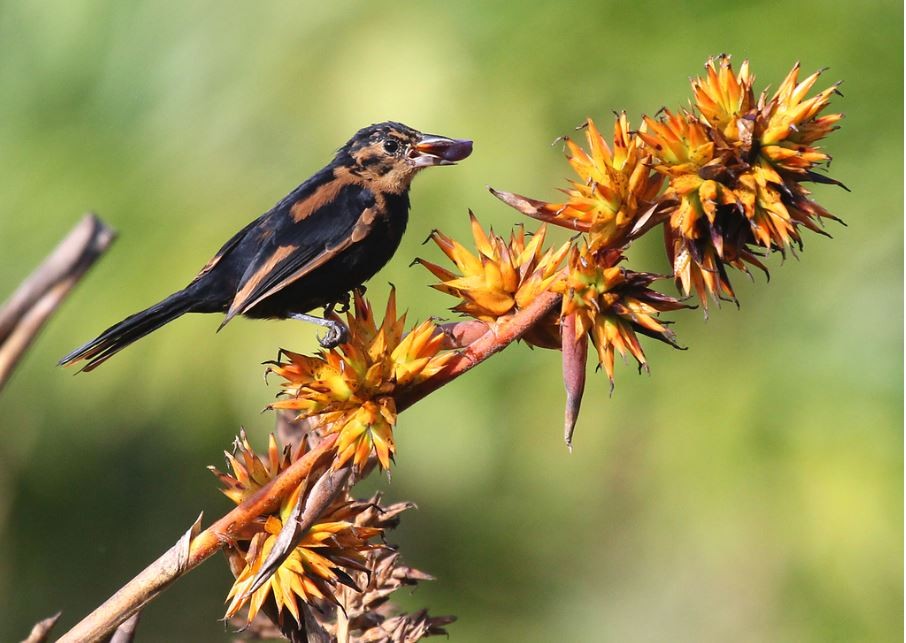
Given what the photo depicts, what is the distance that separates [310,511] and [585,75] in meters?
4.63

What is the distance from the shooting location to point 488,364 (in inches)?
223

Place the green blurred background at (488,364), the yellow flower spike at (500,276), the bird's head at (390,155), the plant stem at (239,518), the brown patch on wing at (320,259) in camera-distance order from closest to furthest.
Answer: the plant stem at (239,518), the yellow flower spike at (500,276), the brown patch on wing at (320,259), the bird's head at (390,155), the green blurred background at (488,364)

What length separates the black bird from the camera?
222 centimetres

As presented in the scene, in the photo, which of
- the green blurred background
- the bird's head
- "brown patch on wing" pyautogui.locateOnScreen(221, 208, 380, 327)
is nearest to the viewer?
"brown patch on wing" pyautogui.locateOnScreen(221, 208, 380, 327)

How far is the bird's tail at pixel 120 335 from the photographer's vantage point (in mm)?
1988

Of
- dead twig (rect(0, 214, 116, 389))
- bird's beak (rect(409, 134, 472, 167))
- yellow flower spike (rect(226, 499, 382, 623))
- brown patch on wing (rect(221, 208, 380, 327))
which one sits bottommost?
yellow flower spike (rect(226, 499, 382, 623))

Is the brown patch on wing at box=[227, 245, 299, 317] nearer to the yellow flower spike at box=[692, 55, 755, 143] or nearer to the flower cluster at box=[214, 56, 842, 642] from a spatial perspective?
the flower cluster at box=[214, 56, 842, 642]

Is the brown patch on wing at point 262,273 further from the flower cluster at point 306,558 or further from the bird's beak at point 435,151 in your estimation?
the flower cluster at point 306,558

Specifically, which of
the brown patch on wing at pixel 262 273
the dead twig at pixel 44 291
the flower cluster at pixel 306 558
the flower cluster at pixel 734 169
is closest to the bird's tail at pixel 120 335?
the brown patch on wing at pixel 262 273

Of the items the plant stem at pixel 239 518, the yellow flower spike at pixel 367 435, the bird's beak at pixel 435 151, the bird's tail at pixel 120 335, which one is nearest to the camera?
the plant stem at pixel 239 518

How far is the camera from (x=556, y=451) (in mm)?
5664

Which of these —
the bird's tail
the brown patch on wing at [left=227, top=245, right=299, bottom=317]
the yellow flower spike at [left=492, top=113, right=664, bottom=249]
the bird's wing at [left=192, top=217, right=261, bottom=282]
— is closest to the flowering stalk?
the yellow flower spike at [left=492, top=113, right=664, bottom=249]

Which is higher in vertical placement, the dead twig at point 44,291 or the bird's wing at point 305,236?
the bird's wing at point 305,236

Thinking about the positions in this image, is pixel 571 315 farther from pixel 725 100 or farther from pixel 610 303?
pixel 725 100
